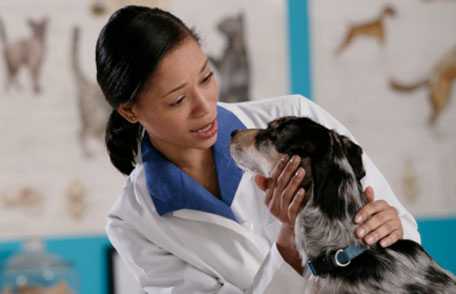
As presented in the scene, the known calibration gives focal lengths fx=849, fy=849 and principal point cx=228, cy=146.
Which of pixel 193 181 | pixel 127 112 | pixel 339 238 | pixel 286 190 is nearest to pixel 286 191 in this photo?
pixel 286 190

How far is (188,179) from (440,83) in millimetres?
2286

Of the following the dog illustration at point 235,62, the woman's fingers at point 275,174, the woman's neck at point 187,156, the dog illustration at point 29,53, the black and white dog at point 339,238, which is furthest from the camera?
the dog illustration at point 235,62

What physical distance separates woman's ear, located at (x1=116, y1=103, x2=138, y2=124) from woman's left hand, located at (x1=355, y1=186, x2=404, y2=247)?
1.91 feet

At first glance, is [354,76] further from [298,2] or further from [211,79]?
[211,79]

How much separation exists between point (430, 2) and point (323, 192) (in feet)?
8.24

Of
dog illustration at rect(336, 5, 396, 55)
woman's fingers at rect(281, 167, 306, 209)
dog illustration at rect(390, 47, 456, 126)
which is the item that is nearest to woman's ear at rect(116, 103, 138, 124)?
woman's fingers at rect(281, 167, 306, 209)

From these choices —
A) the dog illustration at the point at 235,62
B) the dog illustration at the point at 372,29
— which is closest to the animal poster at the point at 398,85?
the dog illustration at the point at 372,29

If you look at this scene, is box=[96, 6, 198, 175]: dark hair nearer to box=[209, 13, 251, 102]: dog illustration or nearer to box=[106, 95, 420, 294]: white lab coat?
box=[106, 95, 420, 294]: white lab coat

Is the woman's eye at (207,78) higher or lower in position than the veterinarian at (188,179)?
higher

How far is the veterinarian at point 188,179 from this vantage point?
181 cm

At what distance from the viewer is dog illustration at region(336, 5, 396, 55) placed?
388cm

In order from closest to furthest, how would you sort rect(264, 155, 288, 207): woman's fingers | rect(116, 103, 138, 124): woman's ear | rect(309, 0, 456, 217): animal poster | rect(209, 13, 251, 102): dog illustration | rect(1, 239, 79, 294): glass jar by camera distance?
rect(264, 155, 288, 207): woman's fingers, rect(116, 103, 138, 124): woman's ear, rect(1, 239, 79, 294): glass jar, rect(209, 13, 251, 102): dog illustration, rect(309, 0, 456, 217): animal poster

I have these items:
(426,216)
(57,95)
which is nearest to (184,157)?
(57,95)

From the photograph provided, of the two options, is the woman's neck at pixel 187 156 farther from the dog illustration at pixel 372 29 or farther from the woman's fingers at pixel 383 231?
the dog illustration at pixel 372 29
